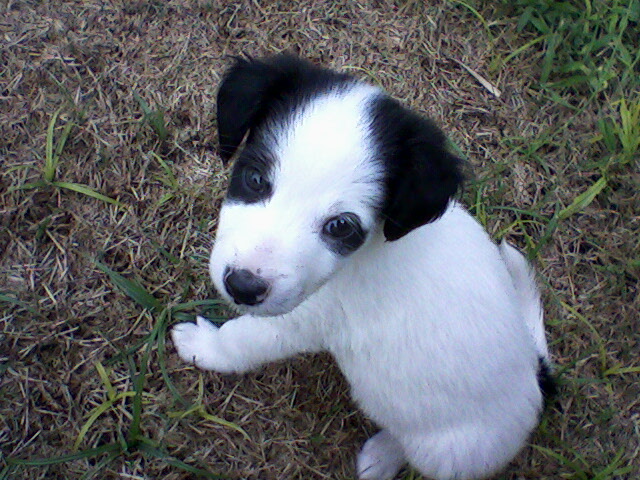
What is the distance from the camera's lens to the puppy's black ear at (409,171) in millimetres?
1585

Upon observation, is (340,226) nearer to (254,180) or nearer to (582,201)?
(254,180)

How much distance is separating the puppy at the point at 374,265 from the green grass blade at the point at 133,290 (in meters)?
0.59

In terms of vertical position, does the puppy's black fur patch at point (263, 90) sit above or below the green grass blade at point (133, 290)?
above

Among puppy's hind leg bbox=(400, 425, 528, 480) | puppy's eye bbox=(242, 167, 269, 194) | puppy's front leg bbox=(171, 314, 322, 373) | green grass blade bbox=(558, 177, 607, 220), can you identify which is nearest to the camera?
puppy's eye bbox=(242, 167, 269, 194)

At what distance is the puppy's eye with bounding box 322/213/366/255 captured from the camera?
5.18 ft

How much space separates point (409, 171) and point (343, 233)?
0.25m

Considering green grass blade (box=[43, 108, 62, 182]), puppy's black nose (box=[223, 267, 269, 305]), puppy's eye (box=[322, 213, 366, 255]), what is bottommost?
green grass blade (box=[43, 108, 62, 182])

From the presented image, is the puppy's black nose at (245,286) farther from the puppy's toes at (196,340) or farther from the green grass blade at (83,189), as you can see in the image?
the green grass blade at (83,189)

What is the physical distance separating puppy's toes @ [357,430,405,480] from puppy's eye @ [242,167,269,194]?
4.18 ft

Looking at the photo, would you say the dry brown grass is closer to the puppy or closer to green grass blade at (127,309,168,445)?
green grass blade at (127,309,168,445)

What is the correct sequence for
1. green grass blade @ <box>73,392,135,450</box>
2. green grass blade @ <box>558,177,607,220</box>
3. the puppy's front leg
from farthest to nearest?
green grass blade @ <box>558,177,607,220</box> < green grass blade @ <box>73,392,135,450</box> < the puppy's front leg

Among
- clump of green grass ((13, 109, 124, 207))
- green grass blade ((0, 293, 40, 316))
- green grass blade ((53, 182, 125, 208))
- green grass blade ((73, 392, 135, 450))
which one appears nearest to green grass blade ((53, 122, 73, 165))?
clump of green grass ((13, 109, 124, 207))

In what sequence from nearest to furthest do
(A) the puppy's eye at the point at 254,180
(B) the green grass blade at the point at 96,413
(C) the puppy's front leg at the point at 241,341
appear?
(A) the puppy's eye at the point at 254,180, (C) the puppy's front leg at the point at 241,341, (B) the green grass blade at the point at 96,413

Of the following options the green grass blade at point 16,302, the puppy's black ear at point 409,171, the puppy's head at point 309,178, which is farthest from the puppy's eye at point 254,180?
the green grass blade at point 16,302
